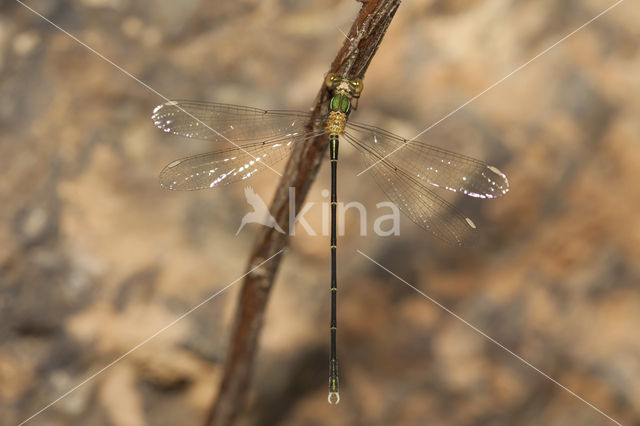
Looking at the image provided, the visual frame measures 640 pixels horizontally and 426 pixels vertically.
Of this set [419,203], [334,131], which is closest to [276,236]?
[334,131]

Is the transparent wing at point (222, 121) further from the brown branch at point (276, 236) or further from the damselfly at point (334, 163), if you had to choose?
the brown branch at point (276, 236)

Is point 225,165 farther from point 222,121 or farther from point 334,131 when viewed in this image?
point 334,131

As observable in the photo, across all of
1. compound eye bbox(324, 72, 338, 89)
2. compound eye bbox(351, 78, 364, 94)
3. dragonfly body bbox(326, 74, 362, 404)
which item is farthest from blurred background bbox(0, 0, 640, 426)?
Answer: compound eye bbox(324, 72, 338, 89)

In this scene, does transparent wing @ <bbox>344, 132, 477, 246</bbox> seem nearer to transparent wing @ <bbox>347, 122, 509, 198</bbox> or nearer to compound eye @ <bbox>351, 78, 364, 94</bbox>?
transparent wing @ <bbox>347, 122, 509, 198</bbox>

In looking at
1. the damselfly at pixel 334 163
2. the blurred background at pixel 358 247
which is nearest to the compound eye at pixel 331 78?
the damselfly at pixel 334 163

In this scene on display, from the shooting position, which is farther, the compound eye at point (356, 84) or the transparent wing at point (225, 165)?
the transparent wing at point (225, 165)

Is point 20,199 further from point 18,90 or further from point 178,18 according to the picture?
point 178,18
